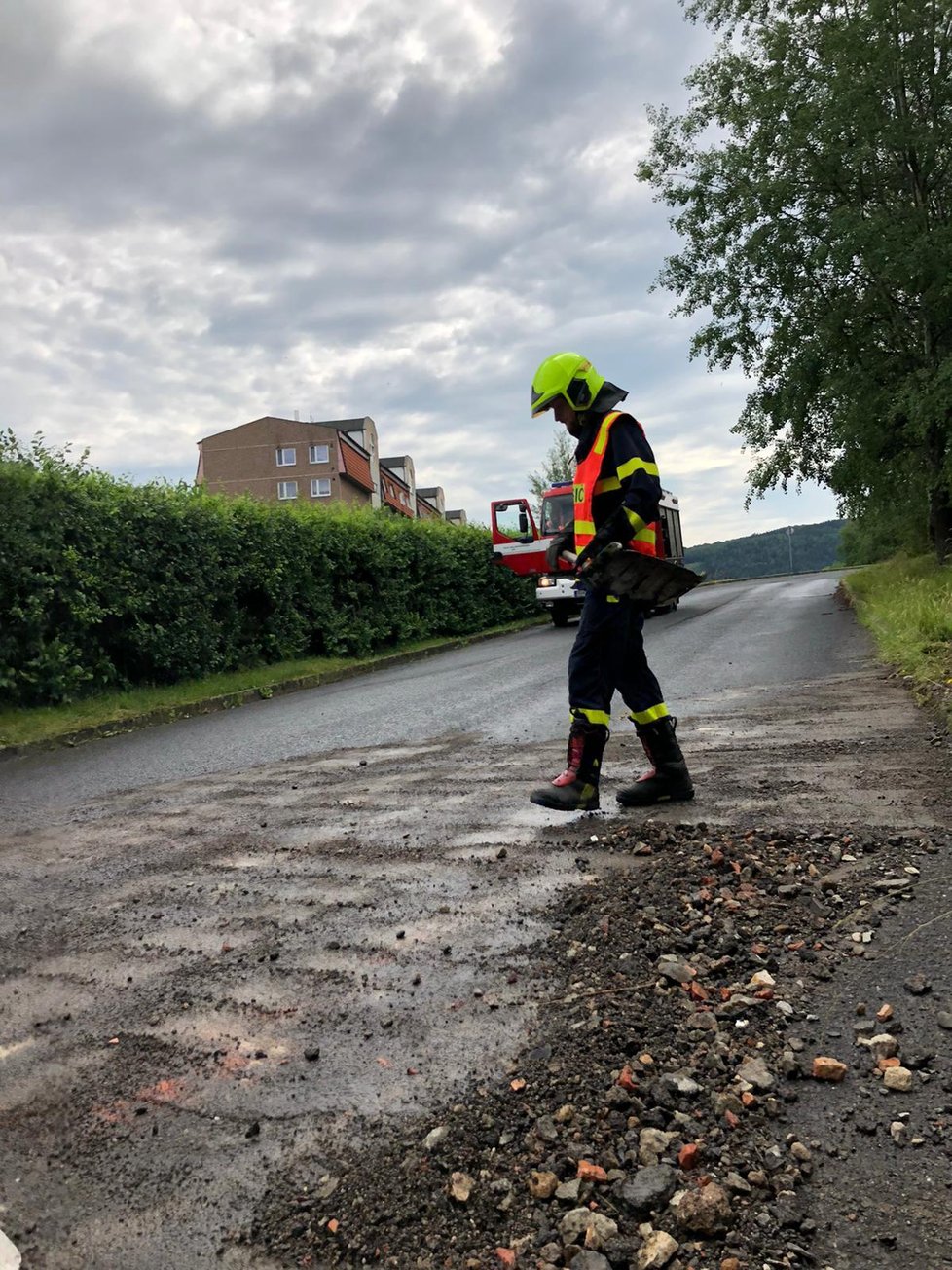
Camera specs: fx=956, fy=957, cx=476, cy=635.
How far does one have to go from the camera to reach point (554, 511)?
2358 cm

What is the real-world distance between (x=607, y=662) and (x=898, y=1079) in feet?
9.33

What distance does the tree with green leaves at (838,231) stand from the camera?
1838cm

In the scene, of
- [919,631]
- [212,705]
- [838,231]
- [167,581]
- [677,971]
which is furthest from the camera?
[838,231]

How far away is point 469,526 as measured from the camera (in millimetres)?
25688

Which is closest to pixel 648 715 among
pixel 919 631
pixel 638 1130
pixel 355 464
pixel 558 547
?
pixel 558 547

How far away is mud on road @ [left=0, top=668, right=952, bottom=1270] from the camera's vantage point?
1787mm

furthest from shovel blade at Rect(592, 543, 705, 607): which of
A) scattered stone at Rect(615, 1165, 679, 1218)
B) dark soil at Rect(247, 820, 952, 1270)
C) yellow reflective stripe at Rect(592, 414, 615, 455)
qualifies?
scattered stone at Rect(615, 1165, 679, 1218)

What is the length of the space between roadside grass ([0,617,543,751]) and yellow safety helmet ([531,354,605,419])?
687 cm

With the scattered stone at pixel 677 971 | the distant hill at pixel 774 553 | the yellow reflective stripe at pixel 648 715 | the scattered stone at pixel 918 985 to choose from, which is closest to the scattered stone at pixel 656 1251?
the scattered stone at pixel 677 971

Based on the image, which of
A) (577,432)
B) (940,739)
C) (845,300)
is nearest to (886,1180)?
(577,432)

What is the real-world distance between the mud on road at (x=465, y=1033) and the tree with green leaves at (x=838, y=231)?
625 inches

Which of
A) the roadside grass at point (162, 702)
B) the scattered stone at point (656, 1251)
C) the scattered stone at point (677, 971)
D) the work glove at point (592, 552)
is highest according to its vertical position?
the work glove at point (592, 552)

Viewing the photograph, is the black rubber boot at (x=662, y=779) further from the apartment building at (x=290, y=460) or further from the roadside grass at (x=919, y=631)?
the apartment building at (x=290, y=460)

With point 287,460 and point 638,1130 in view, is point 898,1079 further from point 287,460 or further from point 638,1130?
point 287,460
